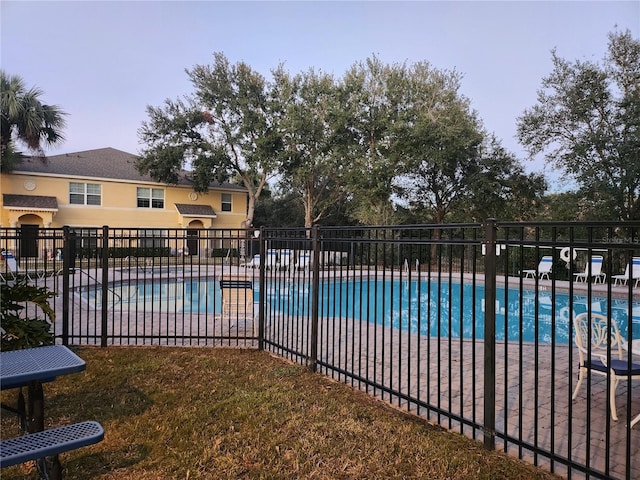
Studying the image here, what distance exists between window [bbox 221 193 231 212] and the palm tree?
12.7 m

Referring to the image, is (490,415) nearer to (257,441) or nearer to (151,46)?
(257,441)

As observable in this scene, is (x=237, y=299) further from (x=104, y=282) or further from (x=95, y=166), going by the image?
(x=95, y=166)

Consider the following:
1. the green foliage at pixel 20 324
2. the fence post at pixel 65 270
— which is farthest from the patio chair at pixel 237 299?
the green foliage at pixel 20 324

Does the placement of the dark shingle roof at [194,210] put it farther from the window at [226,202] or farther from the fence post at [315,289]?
the fence post at [315,289]

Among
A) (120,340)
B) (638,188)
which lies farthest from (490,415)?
(638,188)

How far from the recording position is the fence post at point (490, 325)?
294 centimetres

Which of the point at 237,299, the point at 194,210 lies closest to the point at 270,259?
→ the point at 237,299

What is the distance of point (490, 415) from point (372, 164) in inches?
940

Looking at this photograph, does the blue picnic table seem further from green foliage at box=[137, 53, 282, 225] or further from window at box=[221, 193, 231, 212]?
window at box=[221, 193, 231, 212]

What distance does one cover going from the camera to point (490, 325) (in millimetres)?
2998

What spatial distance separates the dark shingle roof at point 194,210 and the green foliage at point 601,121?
2053 centimetres

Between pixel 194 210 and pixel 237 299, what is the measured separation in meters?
23.4

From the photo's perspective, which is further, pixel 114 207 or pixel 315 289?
pixel 114 207

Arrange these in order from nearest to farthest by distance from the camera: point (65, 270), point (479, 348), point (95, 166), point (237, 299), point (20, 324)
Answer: point (20, 324) < point (65, 270) < point (479, 348) < point (237, 299) < point (95, 166)
